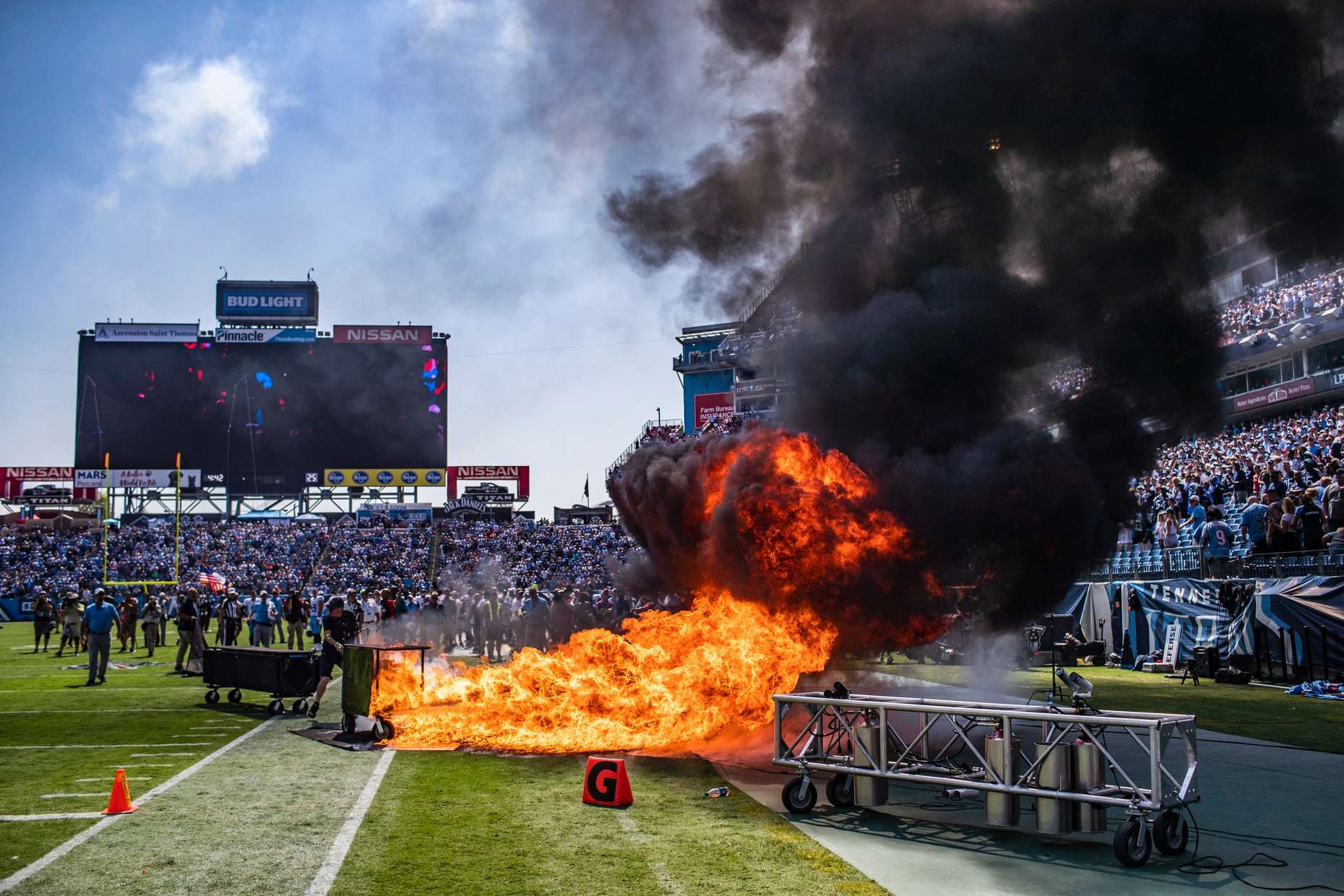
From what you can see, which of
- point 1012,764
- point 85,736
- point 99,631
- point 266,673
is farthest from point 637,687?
point 99,631

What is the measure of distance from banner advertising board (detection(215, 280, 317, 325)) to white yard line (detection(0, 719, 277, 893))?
47.4 metres

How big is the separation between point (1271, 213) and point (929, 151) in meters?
5.07

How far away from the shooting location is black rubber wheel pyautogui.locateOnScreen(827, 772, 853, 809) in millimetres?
9328

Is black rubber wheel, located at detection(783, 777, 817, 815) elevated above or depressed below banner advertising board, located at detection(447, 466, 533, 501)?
below

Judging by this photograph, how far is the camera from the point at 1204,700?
17594 mm

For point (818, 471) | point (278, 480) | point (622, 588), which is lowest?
point (622, 588)

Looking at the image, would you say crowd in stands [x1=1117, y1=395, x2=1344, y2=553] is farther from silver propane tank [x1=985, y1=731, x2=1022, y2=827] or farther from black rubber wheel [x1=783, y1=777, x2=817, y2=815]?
black rubber wheel [x1=783, y1=777, x2=817, y2=815]

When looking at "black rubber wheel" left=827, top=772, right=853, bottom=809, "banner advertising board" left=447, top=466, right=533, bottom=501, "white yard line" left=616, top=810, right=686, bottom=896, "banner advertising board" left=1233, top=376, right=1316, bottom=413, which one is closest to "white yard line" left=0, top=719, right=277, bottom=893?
"white yard line" left=616, top=810, right=686, bottom=896

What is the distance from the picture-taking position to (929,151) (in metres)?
15.4

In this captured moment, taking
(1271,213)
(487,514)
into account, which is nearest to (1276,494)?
(1271,213)

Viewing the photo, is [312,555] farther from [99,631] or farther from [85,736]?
[85,736]

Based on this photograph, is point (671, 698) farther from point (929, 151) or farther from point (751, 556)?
point (929, 151)

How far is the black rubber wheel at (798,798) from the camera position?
29.8ft

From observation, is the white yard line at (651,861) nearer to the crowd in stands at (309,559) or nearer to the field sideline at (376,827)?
the field sideline at (376,827)
